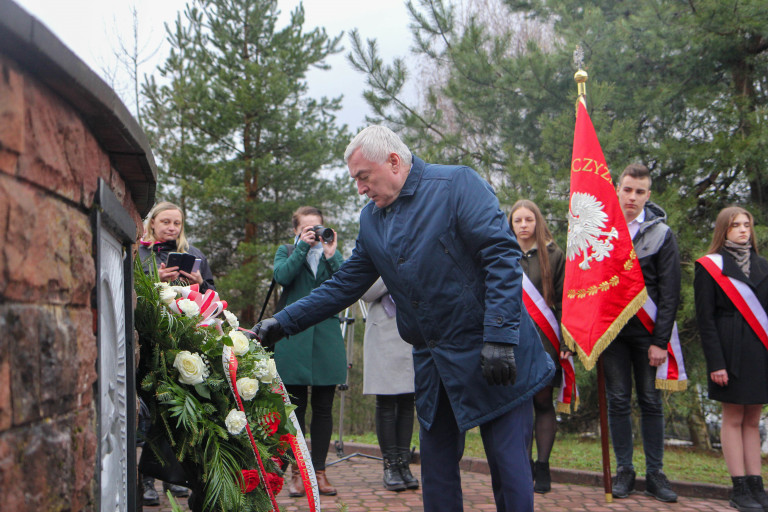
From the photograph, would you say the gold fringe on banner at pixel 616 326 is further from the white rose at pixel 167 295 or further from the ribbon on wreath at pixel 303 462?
the white rose at pixel 167 295

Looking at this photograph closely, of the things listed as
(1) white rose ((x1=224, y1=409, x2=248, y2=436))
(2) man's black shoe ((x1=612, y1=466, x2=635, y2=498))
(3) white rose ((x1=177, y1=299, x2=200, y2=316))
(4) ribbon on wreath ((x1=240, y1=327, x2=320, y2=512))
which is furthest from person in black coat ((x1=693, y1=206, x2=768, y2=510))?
(3) white rose ((x1=177, y1=299, x2=200, y2=316))

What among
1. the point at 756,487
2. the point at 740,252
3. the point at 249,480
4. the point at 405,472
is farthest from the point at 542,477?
the point at 249,480

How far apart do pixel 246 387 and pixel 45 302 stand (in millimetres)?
1521

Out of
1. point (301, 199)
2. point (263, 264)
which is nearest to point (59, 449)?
point (263, 264)

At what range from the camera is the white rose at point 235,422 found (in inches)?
114

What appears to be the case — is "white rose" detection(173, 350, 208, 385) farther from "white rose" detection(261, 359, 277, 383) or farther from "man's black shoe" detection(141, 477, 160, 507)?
"man's black shoe" detection(141, 477, 160, 507)

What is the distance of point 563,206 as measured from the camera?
7.35 m

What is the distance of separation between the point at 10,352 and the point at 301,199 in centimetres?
1470

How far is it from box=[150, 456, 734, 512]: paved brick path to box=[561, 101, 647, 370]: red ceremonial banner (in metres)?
0.88

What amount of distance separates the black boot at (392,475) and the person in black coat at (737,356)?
212 cm

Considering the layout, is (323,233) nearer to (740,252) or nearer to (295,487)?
(295,487)

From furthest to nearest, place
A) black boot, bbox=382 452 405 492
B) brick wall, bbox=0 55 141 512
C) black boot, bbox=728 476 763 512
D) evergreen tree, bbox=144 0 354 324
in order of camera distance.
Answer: evergreen tree, bbox=144 0 354 324, black boot, bbox=382 452 405 492, black boot, bbox=728 476 763 512, brick wall, bbox=0 55 141 512

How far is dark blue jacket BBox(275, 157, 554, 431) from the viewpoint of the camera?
296 cm

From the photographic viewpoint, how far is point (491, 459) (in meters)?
3.09
